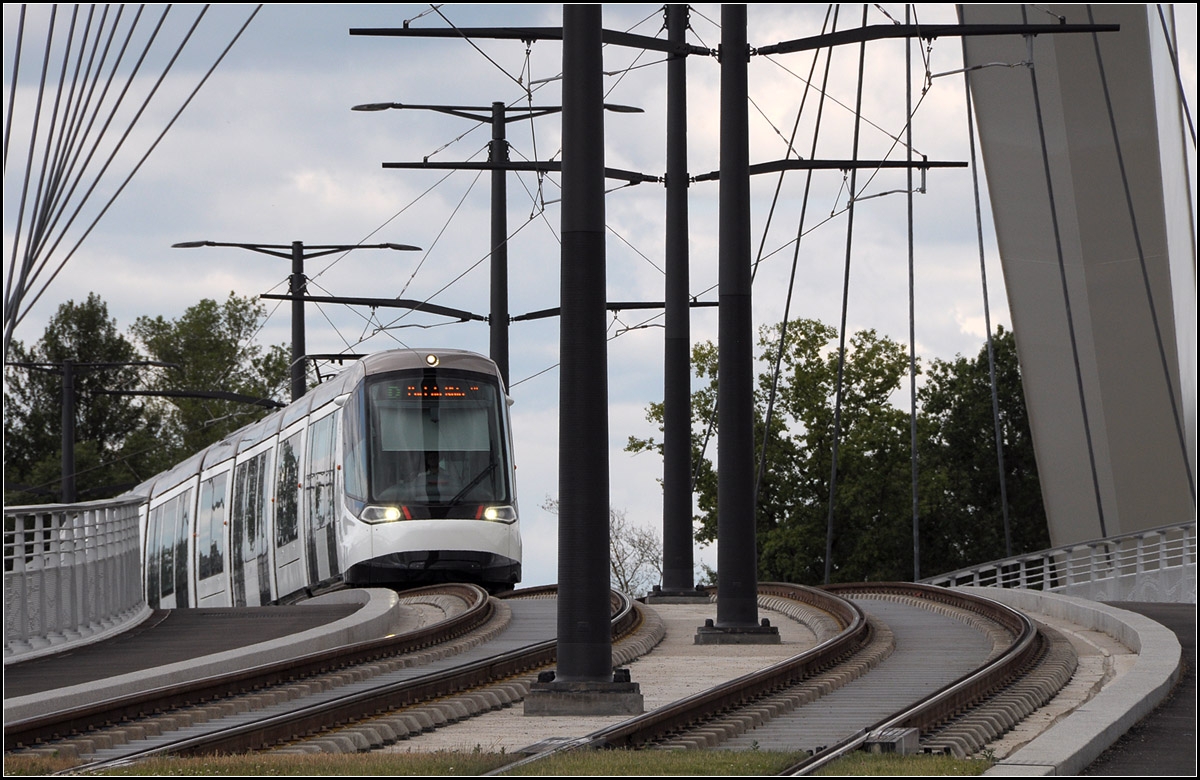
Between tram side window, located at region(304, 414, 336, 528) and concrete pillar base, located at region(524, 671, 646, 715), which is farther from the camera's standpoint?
tram side window, located at region(304, 414, 336, 528)

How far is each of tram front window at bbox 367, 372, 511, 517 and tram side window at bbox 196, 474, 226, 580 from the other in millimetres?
5554

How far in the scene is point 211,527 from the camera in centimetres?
2489

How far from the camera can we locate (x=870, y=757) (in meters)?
7.57

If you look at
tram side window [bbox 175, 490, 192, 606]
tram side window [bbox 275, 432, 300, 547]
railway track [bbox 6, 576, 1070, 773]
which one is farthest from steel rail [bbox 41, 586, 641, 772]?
tram side window [bbox 175, 490, 192, 606]

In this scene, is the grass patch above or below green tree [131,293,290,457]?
below

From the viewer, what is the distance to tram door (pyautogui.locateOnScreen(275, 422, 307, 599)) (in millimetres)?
21453

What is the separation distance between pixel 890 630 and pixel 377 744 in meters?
8.70

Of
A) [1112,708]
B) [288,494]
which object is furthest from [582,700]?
[288,494]

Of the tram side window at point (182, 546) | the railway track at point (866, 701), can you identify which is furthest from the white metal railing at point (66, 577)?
the tram side window at point (182, 546)

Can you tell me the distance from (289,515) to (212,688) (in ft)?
37.3

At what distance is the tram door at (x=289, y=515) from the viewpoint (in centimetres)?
2145

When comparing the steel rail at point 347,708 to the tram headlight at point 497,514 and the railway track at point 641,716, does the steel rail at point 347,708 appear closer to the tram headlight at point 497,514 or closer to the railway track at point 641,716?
the railway track at point 641,716

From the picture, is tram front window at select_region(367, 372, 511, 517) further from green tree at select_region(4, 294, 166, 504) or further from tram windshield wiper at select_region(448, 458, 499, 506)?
green tree at select_region(4, 294, 166, 504)

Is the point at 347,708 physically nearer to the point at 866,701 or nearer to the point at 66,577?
the point at 866,701
